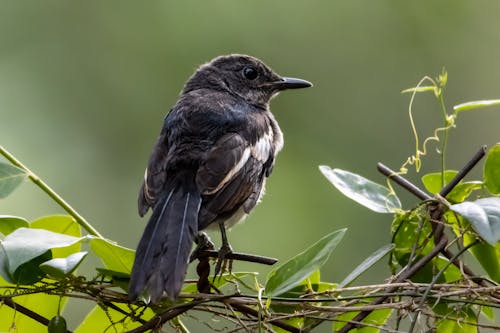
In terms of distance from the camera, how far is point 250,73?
537 cm

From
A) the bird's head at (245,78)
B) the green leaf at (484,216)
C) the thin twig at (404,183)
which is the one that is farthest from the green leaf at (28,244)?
the bird's head at (245,78)

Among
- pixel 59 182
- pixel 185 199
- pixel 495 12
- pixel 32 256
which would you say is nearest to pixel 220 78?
pixel 185 199

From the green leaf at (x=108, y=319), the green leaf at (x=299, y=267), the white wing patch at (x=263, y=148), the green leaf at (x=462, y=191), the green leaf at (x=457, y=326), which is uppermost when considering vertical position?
the white wing patch at (x=263, y=148)

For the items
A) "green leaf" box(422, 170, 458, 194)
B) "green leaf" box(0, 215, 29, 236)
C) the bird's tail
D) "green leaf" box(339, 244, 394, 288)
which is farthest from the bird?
"green leaf" box(422, 170, 458, 194)

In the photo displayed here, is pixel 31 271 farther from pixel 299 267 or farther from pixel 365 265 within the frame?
pixel 365 265

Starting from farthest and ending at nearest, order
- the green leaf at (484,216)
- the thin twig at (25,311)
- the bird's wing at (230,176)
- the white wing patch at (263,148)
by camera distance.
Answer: the white wing patch at (263,148)
the bird's wing at (230,176)
the thin twig at (25,311)
the green leaf at (484,216)

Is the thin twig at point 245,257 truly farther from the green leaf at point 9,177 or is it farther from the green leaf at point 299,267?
the green leaf at point 9,177

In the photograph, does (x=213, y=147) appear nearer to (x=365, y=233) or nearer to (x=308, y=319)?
(x=308, y=319)

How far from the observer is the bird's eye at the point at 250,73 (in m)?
5.37

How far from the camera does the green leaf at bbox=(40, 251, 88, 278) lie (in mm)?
2605

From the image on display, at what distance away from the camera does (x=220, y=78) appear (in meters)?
5.31

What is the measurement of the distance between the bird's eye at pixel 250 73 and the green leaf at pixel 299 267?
2.68 metres

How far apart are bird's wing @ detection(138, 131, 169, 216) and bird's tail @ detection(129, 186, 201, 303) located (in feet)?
0.24

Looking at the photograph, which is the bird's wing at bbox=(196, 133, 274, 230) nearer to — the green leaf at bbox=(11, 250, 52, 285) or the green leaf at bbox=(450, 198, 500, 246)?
the green leaf at bbox=(11, 250, 52, 285)
